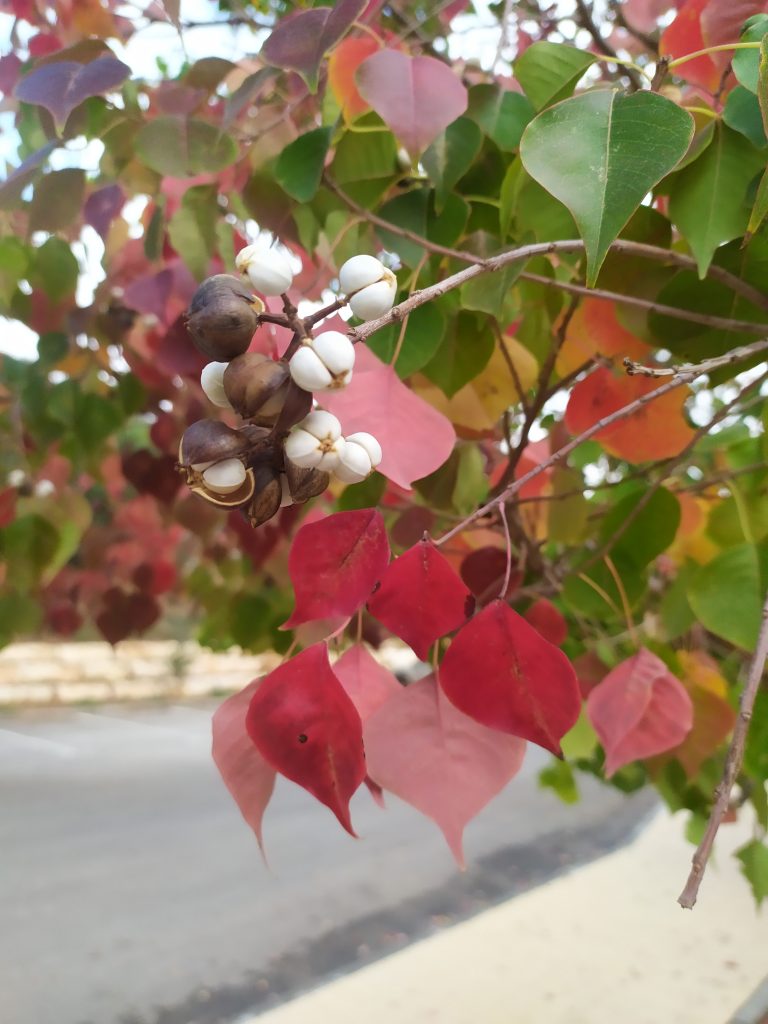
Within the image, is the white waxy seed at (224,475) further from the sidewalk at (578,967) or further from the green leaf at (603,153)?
the sidewalk at (578,967)

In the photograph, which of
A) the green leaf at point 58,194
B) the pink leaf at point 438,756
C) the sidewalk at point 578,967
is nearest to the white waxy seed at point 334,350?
the pink leaf at point 438,756

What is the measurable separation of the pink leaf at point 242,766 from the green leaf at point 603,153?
159 millimetres

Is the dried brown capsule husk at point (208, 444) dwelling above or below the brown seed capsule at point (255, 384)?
below

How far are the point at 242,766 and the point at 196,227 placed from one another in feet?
0.98

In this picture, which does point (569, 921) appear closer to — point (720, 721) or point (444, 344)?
point (720, 721)

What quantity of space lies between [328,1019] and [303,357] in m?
1.47

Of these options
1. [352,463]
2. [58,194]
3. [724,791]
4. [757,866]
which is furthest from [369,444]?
[757,866]

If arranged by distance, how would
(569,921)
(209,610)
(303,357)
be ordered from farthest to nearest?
(569,921) → (209,610) → (303,357)

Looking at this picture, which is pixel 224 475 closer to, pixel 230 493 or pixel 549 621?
pixel 230 493

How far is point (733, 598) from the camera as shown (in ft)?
1.09

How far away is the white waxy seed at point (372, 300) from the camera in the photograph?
0.18m

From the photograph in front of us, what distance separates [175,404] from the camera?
0.70 meters

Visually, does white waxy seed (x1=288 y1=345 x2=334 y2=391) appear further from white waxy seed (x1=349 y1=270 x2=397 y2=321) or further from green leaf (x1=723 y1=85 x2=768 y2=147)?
green leaf (x1=723 y1=85 x2=768 y2=147)

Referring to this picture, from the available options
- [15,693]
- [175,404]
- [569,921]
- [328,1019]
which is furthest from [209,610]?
[15,693]
